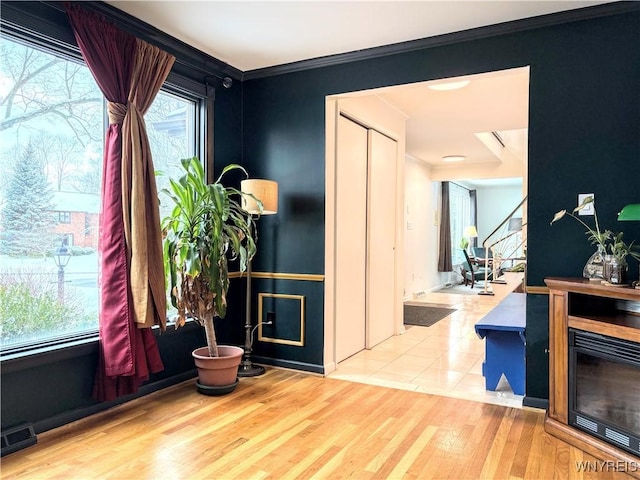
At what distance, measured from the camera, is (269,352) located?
3924 mm

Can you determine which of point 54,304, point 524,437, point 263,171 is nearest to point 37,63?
point 54,304

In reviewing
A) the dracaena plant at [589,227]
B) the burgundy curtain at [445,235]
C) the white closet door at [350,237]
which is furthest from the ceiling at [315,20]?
the burgundy curtain at [445,235]

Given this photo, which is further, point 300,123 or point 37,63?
point 300,123

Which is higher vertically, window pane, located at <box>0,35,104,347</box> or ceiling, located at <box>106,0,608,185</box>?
ceiling, located at <box>106,0,608,185</box>

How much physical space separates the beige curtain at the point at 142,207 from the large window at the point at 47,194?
0.78ft

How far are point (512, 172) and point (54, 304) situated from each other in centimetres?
804

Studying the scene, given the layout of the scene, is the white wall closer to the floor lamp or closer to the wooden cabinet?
the floor lamp

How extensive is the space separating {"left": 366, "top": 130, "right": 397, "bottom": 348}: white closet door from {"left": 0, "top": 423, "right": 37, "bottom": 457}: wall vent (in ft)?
9.45

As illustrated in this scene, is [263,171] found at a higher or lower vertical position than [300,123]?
lower

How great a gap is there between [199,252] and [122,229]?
0.50 m

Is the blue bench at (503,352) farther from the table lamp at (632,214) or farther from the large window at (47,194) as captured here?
the large window at (47,194)

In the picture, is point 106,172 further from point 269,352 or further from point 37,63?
point 269,352

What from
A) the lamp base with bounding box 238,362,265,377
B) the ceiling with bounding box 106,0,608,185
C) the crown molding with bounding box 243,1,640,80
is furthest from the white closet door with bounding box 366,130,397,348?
the lamp base with bounding box 238,362,265,377

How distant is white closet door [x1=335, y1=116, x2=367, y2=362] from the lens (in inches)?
155
